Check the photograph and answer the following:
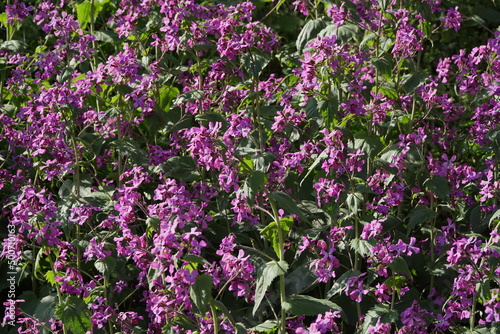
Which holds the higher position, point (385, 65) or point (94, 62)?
point (385, 65)

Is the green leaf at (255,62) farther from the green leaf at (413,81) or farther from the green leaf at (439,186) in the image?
the green leaf at (439,186)

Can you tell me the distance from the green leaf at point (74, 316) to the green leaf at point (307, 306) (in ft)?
3.25

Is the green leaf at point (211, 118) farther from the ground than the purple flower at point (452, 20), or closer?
closer

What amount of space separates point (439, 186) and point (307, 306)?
3.28 ft

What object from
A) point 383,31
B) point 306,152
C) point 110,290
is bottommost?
point 110,290

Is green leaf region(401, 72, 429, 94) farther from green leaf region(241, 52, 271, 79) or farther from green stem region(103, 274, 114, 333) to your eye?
green stem region(103, 274, 114, 333)

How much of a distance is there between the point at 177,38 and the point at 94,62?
1.32 m

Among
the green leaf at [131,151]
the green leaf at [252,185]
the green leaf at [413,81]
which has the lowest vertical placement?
the green leaf at [131,151]

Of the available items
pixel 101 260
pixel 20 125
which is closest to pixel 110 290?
pixel 101 260

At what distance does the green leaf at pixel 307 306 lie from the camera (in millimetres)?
3275

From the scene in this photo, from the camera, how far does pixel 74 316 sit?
3748mm

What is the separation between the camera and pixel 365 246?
12.0ft

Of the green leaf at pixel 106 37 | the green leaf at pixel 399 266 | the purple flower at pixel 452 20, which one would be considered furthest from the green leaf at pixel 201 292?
the green leaf at pixel 106 37

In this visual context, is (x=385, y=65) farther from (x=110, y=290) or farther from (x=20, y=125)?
(x=20, y=125)
